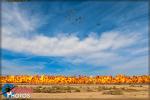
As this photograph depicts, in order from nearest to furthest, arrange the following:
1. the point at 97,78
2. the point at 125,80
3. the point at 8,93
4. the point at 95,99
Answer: the point at 8,93, the point at 95,99, the point at 125,80, the point at 97,78

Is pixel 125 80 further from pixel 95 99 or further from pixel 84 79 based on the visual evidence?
pixel 95 99

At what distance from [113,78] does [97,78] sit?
7.59 m

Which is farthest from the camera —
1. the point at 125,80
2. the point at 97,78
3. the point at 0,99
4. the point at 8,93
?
the point at 97,78

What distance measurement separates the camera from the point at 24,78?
12369cm

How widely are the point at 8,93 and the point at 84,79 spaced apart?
104 m

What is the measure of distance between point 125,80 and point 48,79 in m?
34.3

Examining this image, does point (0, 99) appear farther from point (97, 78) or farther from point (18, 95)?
point (97, 78)

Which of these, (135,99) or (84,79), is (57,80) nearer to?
(84,79)

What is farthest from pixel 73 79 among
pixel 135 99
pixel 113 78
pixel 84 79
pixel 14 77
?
pixel 135 99

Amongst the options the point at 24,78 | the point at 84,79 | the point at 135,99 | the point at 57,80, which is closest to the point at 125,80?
the point at 84,79

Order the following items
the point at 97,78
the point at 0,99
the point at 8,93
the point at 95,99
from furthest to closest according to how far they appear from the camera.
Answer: the point at 97,78
the point at 95,99
the point at 0,99
the point at 8,93

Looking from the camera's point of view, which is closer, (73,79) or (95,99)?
(95,99)

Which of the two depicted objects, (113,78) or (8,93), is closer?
(8,93)

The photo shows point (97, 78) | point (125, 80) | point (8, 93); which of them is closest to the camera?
point (8, 93)
